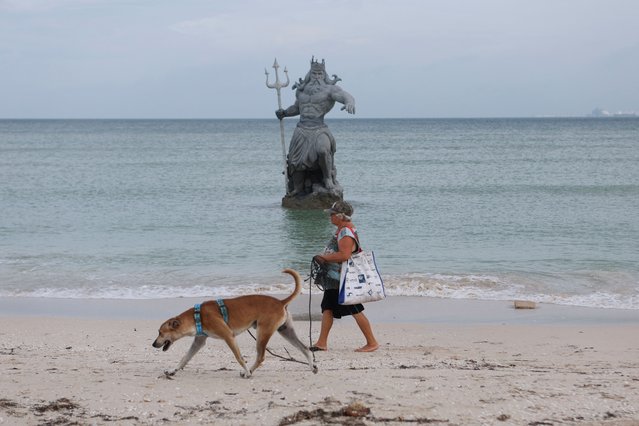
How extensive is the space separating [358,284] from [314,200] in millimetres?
12112

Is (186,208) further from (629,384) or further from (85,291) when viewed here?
(629,384)

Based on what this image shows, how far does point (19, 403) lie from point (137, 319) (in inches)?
183

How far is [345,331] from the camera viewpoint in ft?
32.5

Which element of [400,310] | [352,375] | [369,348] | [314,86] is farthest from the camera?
[314,86]

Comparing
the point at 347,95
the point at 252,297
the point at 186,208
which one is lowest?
the point at 186,208

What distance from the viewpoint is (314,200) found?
799 inches

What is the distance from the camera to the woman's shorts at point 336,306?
8.47 metres

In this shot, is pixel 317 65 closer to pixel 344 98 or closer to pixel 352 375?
pixel 344 98

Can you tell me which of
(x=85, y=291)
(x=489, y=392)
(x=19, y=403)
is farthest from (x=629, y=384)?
(x=85, y=291)

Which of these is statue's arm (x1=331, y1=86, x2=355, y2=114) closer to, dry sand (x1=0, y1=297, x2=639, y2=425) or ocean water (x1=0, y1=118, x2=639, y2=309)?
ocean water (x1=0, y1=118, x2=639, y2=309)

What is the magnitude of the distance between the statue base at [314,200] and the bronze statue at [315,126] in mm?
68

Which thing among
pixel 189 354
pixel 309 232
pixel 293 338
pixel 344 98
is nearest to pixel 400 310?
pixel 293 338

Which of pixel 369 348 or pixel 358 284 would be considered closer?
pixel 358 284

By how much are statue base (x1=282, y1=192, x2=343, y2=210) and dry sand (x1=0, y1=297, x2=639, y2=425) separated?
9237 millimetres
